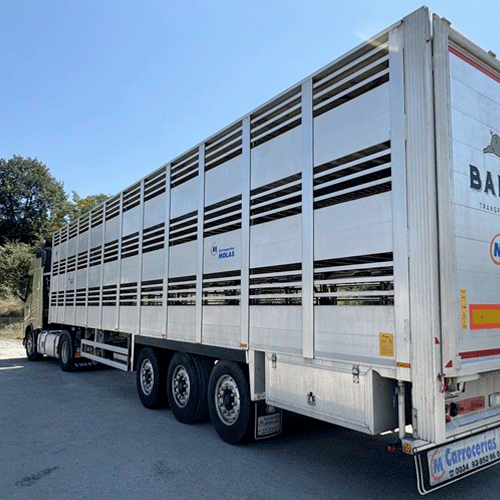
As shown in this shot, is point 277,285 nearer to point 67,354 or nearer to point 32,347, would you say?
point 67,354

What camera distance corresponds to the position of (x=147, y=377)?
7402 mm

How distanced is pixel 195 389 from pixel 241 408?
1.14m

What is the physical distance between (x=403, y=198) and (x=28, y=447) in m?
5.11

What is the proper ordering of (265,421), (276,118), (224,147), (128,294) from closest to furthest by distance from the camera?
(276,118)
(265,421)
(224,147)
(128,294)

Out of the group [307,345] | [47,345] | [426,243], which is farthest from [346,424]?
[47,345]

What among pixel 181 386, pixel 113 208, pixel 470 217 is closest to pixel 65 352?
pixel 113 208

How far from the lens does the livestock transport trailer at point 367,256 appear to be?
3.39 m

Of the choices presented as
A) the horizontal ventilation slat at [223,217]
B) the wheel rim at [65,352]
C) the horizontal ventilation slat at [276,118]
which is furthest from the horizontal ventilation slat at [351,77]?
the wheel rim at [65,352]

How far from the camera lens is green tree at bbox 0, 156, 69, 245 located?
141 feet

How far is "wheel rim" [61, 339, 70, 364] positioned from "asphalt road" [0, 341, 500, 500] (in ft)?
13.7

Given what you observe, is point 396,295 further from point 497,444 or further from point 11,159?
point 11,159

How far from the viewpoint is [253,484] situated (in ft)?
14.0

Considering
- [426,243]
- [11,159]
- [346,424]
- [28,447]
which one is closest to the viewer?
[426,243]

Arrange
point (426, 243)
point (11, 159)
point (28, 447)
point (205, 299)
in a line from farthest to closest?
point (11, 159) < point (205, 299) < point (28, 447) < point (426, 243)
